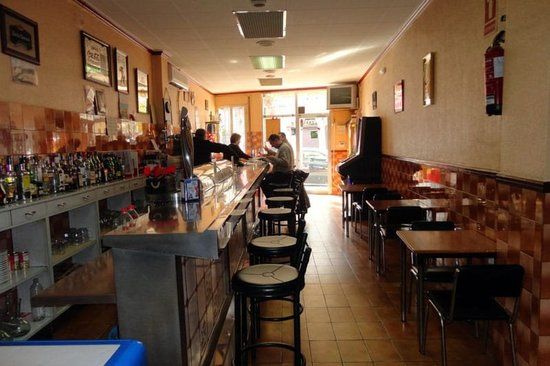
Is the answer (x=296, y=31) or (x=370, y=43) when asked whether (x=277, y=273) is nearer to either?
Result: (x=296, y=31)

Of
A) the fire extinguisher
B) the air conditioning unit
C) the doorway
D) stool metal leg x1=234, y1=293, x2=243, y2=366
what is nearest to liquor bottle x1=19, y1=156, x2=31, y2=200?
stool metal leg x1=234, y1=293, x2=243, y2=366

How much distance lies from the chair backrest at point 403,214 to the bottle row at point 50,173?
10.2ft

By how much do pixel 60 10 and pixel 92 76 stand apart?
2.64 ft

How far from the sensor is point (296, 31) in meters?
5.67

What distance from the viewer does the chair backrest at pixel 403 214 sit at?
4082 millimetres

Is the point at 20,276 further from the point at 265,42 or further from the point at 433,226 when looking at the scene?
the point at 265,42

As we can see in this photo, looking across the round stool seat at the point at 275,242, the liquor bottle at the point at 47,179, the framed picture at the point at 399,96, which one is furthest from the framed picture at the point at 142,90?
the round stool seat at the point at 275,242

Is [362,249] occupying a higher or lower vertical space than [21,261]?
lower

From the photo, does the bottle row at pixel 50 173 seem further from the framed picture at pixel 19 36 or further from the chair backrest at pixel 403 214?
the chair backrest at pixel 403 214

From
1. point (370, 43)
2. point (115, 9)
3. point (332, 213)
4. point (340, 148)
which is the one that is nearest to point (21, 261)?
point (115, 9)

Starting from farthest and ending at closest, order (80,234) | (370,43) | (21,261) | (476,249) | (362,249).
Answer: (370,43)
(362,249)
(80,234)
(21,261)
(476,249)

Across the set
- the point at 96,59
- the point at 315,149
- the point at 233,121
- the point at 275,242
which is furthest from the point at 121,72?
the point at 315,149

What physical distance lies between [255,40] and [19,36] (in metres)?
3.30

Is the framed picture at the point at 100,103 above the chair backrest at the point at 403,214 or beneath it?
above
